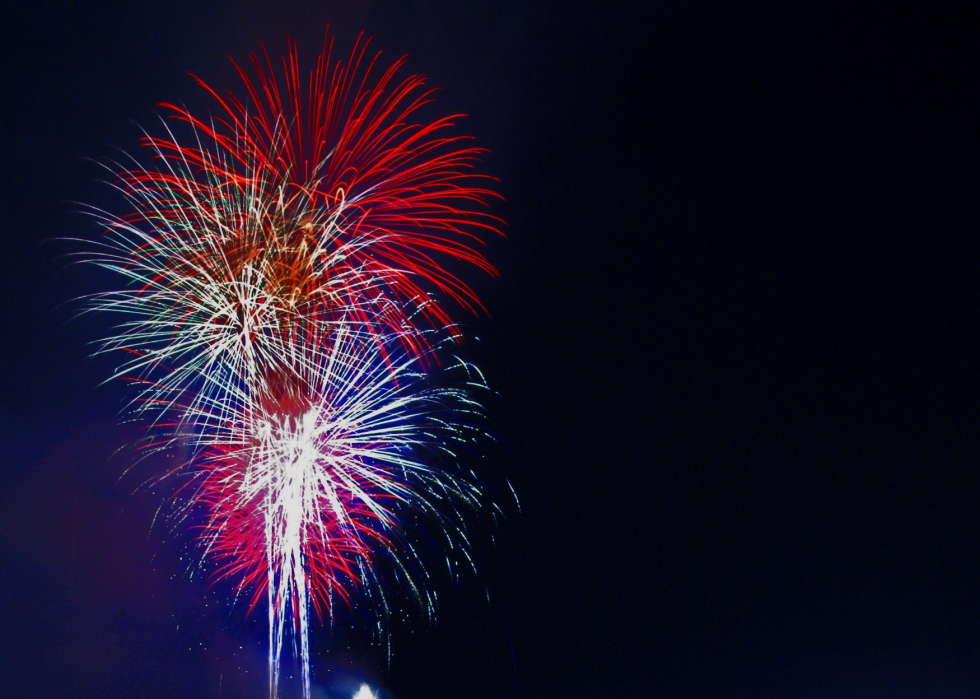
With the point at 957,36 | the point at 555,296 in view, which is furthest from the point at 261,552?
the point at 957,36

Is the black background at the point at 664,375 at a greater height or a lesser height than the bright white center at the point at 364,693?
greater

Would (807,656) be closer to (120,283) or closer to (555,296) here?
(555,296)

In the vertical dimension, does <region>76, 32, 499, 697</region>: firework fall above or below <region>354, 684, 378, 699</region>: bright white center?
above

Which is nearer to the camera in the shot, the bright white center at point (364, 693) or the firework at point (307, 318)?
the firework at point (307, 318)

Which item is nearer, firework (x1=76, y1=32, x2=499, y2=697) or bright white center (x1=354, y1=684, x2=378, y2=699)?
firework (x1=76, y1=32, x2=499, y2=697)
